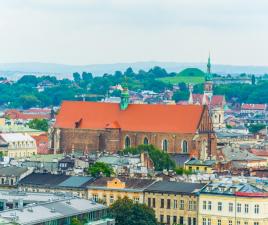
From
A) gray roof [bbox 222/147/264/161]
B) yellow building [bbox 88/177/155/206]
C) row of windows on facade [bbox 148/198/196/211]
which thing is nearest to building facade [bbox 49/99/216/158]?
gray roof [bbox 222/147/264/161]

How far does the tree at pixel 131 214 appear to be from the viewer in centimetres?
9106

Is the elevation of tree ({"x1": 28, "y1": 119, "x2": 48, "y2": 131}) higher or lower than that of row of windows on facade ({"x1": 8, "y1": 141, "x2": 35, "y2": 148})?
lower

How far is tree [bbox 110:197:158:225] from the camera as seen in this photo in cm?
9106

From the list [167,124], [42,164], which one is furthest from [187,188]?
[167,124]

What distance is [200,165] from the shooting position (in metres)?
120

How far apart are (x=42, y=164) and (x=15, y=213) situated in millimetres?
33418

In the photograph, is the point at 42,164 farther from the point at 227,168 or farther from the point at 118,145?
the point at 118,145

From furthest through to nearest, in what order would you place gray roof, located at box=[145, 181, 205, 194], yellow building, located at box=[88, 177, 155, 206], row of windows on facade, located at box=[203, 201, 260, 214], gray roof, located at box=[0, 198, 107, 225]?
yellow building, located at box=[88, 177, 155, 206], gray roof, located at box=[145, 181, 205, 194], row of windows on facade, located at box=[203, 201, 260, 214], gray roof, located at box=[0, 198, 107, 225]

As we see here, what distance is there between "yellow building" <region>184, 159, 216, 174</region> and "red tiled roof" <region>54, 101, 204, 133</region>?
20533 mm

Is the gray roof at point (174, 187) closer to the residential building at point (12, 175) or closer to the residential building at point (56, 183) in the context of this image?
the residential building at point (56, 183)

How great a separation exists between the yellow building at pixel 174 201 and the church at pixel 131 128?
1507 inches

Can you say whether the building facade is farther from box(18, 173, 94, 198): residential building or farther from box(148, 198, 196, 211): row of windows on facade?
box(148, 198, 196, 211): row of windows on facade

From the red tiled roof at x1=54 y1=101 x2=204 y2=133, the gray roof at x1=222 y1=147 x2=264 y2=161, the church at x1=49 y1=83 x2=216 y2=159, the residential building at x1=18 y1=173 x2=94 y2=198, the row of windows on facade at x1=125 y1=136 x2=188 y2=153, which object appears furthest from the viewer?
the red tiled roof at x1=54 y1=101 x2=204 y2=133

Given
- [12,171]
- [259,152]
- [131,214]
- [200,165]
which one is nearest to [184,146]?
[259,152]
